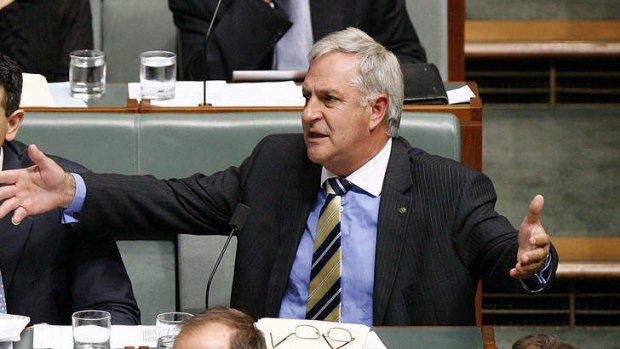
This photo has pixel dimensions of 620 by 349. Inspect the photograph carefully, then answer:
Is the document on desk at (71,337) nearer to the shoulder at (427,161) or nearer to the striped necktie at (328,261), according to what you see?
the striped necktie at (328,261)

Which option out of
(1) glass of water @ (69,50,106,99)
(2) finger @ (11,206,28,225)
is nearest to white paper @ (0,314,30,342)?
(2) finger @ (11,206,28,225)

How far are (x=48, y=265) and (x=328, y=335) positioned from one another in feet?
1.33

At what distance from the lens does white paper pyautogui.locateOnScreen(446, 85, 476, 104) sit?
6.26 ft

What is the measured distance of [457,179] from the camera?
1603mm

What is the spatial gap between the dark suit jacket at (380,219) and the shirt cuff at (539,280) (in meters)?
0.06

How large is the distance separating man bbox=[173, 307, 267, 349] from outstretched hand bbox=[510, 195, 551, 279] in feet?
1.32

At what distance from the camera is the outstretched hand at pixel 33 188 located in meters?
1.43

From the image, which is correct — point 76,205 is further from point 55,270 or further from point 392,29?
point 392,29

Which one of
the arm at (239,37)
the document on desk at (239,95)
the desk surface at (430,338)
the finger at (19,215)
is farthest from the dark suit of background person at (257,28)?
the desk surface at (430,338)

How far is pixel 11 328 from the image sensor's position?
131 centimetres

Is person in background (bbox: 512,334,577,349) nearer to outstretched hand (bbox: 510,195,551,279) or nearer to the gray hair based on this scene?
outstretched hand (bbox: 510,195,551,279)

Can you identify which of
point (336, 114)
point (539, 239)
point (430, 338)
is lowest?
point (430, 338)

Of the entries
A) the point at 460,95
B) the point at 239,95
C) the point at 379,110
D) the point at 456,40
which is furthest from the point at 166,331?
the point at 456,40

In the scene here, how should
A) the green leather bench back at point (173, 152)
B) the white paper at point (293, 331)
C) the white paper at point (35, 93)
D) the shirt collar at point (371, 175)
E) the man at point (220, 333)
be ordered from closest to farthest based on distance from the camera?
1. the man at point (220, 333)
2. the white paper at point (293, 331)
3. the shirt collar at point (371, 175)
4. the green leather bench back at point (173, 152)
5. the white paper at point (35, 93)
